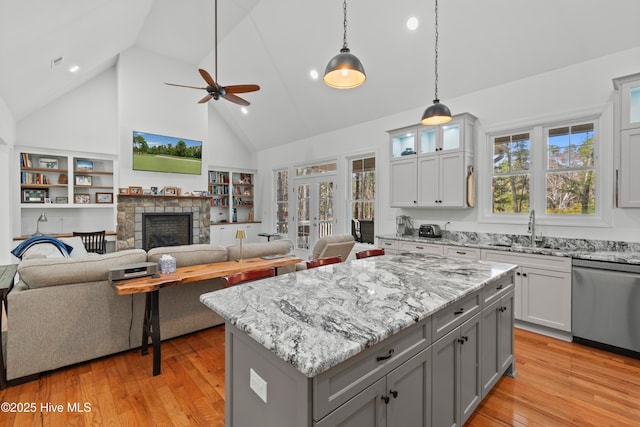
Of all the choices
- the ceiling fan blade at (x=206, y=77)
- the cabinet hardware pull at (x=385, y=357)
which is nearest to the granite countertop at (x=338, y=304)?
the cabinet hardware pull at (x=385, y=357)

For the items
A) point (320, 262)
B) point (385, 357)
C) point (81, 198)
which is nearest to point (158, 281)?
point (320, 262)

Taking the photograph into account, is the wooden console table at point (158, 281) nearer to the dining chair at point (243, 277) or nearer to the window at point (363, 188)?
the dining chair at point (243, 277)

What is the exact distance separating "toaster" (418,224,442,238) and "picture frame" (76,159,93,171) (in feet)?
22.5

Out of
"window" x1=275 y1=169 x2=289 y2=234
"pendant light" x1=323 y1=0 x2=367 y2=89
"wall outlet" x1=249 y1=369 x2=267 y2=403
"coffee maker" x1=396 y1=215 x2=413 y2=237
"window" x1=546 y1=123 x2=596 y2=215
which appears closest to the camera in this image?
"wall outlet" x1=249 y1=369 x2=267 y2=403

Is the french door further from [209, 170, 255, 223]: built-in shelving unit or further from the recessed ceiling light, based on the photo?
the recessed ceiling light

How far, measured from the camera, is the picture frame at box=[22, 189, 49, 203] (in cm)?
565

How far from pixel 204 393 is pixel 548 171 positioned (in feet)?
14.8

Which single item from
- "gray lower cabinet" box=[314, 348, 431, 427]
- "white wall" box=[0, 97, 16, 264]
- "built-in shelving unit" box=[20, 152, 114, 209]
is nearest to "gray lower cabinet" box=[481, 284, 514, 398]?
"gray lower cabinet" box=[314, 348, 431, 427]

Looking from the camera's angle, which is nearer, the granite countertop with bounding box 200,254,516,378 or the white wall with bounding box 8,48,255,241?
the granite countertop with bounding box 200,254,516,378

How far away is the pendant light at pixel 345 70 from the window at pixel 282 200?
18.5ft

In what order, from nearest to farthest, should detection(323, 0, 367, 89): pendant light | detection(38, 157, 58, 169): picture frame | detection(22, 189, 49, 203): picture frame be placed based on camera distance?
1. detection(323, 0, 367, 89): pendant light
2. detection(22, 189, 49, 203): picture frame
3. detection(38, 157, 58, 169): picture frame

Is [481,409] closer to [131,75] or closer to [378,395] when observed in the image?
[378,395]

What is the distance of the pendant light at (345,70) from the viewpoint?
6.68ft

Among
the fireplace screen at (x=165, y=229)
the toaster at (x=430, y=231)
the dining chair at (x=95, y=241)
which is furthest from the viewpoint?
the fireplace screen at (x=165, y=229)
